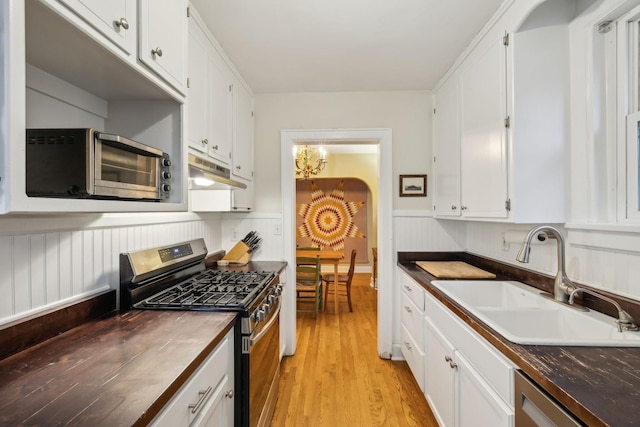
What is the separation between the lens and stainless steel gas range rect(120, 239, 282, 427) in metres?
1.37

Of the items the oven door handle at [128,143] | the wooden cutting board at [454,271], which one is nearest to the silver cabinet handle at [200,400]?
the oven door handle at [128,143]

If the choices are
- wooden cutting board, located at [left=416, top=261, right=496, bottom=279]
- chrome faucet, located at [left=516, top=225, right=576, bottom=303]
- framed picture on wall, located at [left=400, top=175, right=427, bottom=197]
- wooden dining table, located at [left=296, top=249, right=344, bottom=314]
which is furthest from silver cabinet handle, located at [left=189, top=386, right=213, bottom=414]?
wooden dining table, located at [left=296, top=249, right=344, bottom=314]

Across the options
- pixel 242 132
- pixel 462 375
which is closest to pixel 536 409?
pixel 462 375

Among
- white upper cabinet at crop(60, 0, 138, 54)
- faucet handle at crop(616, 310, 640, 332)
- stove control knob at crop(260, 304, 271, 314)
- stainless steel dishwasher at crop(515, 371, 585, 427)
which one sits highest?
white upper cabinet at crop(60, 0, 138, 54)

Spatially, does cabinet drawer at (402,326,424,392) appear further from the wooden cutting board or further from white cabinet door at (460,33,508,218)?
white cabinet door at (460,33,508,218)

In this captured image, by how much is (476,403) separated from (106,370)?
138cm

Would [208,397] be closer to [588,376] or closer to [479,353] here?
[479,353]

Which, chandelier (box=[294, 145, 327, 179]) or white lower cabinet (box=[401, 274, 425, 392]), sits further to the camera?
chandelier (box=[294, 145, 327, 179])

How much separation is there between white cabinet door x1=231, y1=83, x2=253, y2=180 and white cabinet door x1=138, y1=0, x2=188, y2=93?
3.06 feet

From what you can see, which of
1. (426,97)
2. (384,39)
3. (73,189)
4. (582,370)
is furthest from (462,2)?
(73,189)

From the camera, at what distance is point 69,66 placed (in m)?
0.99

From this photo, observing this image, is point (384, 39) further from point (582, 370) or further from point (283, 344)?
point (283, 344)

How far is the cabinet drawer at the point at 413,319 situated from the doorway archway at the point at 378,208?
0.70ft

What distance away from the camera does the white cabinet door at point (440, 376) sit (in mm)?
1541
